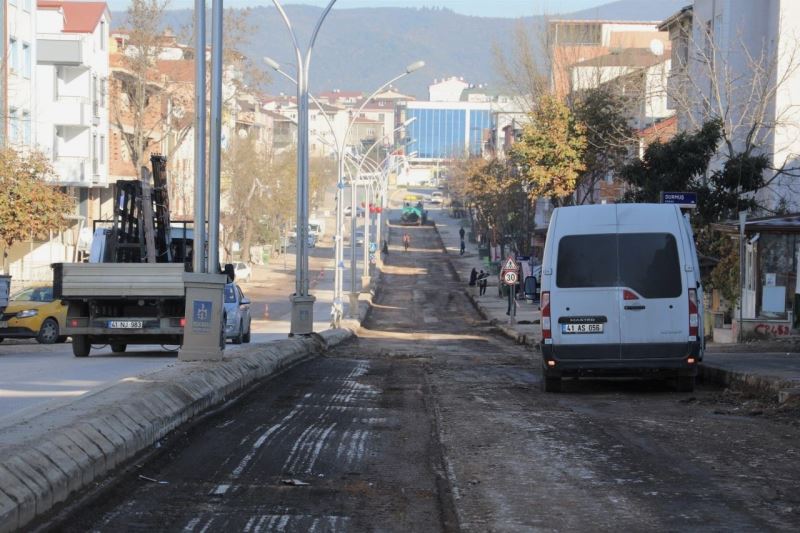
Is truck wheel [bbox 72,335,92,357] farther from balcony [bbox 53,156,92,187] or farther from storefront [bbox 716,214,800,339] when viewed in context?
balcony [bbox 53,156,92,187]

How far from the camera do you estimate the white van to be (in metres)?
15.1

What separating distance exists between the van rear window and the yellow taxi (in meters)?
17.0

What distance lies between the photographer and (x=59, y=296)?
20.9 m

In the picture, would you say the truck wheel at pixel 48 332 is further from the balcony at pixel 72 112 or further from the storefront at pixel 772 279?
the balcony at pixel 72 112

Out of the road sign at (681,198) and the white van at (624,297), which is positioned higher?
the road sign at (681,198)

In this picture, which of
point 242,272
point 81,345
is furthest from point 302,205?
point 242,272

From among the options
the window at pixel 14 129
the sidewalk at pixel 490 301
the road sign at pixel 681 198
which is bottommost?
the sidewalk at pixel 490 301

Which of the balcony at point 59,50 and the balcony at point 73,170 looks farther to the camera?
the balcony at point 73,170

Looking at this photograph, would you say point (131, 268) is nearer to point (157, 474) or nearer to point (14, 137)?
point (157, 474)

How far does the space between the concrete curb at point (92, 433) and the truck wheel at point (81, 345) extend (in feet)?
25.0

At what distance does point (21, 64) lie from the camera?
54250 millimetres

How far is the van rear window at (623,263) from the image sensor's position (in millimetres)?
15211

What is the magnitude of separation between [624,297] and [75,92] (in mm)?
52704

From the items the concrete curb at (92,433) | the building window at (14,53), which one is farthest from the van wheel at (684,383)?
the building window at (14,53)
